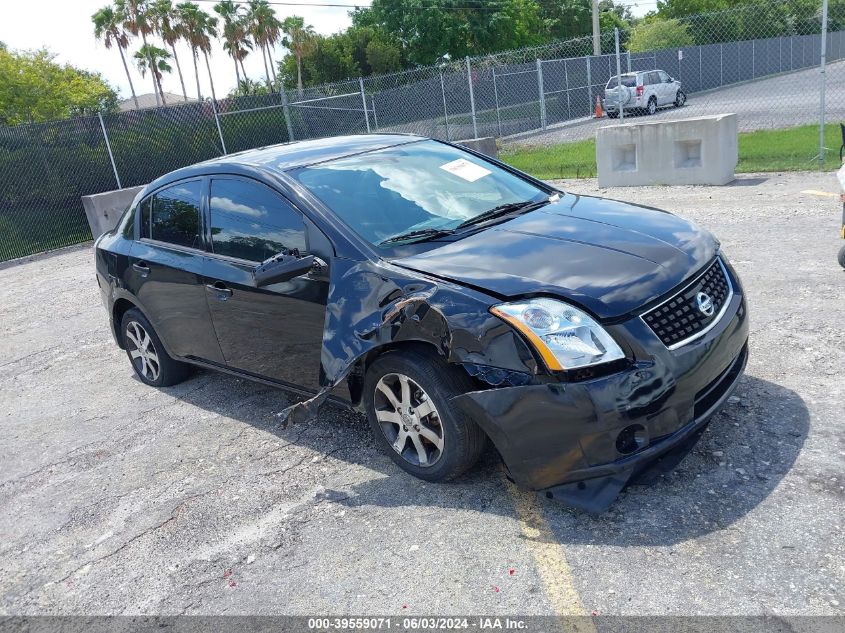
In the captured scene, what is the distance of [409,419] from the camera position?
3.67m

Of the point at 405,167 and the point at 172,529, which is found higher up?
the point at 405,167

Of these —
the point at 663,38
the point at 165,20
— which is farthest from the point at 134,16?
the point at 663,38

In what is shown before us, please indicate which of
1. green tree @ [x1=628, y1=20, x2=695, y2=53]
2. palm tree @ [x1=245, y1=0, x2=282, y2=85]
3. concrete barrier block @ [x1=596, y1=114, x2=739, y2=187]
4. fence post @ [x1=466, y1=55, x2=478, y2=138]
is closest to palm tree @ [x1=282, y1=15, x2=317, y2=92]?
palm tree @ [x1=245, y1=0, x2=282, y2=85]

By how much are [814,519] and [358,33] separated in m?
53.3

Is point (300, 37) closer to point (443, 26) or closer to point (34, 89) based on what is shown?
point (443, 26)

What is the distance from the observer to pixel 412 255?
370 centimetres

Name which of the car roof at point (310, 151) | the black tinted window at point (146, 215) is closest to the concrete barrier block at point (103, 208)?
the black tinted window at point (146, 215)

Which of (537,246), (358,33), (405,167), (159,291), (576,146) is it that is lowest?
(576,146)

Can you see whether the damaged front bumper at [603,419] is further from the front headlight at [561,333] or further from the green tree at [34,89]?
the green tree at [34,89]

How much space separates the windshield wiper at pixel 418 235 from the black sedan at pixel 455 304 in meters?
0.01

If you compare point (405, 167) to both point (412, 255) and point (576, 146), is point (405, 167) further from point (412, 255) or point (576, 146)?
point (576, 146)

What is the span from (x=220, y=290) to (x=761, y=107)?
2176 cm

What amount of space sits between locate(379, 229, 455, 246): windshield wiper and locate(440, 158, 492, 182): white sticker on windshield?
0.75 meters

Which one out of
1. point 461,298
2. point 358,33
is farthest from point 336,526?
point 358,33
